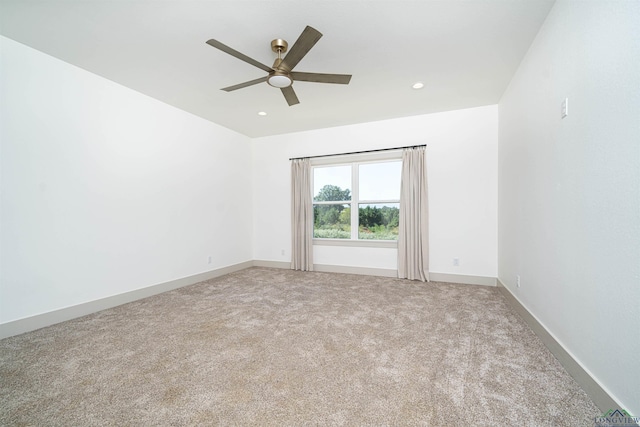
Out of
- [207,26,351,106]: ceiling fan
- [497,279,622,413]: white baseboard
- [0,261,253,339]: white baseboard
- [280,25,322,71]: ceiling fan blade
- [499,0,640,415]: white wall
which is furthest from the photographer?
[0,261,253,339]: white baseboard

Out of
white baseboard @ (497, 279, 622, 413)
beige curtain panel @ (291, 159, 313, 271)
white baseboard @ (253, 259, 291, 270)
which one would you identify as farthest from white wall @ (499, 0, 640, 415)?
white baseboard @ (253, 259, 291, 270)

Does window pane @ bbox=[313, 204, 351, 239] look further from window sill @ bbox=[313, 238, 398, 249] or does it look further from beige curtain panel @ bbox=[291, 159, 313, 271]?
beige curtain panel @ bbox=[291, 159, 313, 271]

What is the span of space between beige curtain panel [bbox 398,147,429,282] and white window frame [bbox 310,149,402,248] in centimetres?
22

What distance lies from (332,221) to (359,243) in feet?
2.31

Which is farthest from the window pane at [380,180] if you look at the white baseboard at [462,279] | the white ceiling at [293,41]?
the white baseboard at [462,279]

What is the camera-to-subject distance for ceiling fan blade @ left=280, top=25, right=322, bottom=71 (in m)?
1.74

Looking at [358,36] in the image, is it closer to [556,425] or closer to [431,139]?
[431,139]

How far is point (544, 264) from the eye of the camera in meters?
2.21

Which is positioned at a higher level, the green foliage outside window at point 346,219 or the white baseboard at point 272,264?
the green foliage outside window at point 346,219

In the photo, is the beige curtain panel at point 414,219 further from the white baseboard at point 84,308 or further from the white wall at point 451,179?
the white baseboard at point 84,308

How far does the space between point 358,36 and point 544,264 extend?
258 cm

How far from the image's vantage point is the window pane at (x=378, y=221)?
454cm

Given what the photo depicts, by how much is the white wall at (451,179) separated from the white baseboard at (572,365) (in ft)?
4.51

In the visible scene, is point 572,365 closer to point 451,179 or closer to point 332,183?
point 451,179
